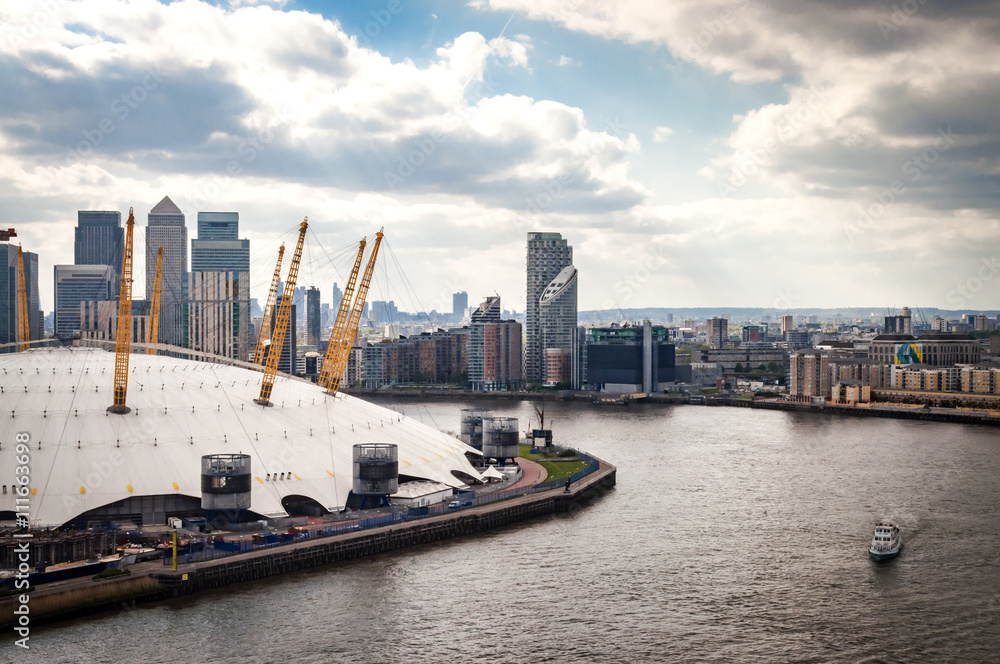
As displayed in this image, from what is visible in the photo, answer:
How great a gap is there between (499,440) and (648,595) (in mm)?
15658

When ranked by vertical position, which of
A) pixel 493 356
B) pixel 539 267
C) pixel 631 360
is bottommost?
pixel 631 360

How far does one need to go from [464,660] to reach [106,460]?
12900mm

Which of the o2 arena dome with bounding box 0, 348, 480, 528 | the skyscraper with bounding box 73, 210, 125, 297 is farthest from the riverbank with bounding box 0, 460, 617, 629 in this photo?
the skyscraper with bounding box 73, 210, 125, 297

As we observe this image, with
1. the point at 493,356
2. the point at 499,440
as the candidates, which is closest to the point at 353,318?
the point at 499,440

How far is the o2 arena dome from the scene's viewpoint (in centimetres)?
2638

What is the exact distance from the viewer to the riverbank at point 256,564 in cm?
2139

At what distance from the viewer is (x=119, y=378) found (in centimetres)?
3062

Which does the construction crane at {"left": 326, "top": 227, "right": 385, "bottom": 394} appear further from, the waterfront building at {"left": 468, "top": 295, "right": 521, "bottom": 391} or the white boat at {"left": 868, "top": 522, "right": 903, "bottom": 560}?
the waterfront building at {"left": 468, "top": 295, "right": 521, "bottom": 391}

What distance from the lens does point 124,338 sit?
31797 mm

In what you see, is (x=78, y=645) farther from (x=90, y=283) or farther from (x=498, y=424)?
(x=90, y=283)

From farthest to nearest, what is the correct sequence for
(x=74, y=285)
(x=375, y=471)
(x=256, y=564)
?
(x=74, y=285), (x=375, y=471), (x=256, y=564)

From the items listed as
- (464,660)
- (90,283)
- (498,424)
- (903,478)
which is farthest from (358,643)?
(90,283)

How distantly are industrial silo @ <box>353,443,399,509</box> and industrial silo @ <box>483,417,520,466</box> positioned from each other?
9.40 meters
